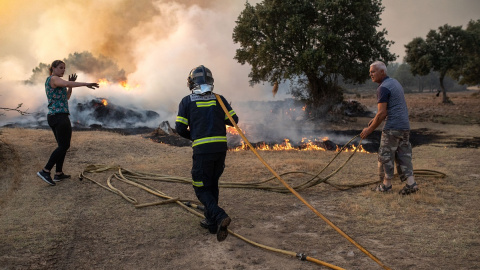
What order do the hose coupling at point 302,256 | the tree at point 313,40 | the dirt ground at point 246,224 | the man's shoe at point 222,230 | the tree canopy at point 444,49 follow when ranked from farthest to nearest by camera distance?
the tree canopy at point 444,49 → the tree at point 313,40 → the man's shoe at point 222,230 → the dirt ground at point 246,224 → the hose coupling at point 302,256

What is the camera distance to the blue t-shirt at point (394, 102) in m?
5.46

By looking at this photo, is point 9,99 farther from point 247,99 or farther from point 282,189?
point 282,189

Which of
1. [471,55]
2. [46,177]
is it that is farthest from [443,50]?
[46,177]

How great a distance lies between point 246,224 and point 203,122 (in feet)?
5.26

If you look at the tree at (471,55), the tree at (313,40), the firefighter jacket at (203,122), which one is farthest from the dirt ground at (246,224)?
the tree at (471,55)

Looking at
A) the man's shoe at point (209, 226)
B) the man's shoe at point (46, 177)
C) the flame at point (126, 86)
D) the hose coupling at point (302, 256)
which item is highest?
the flame at point (126, 86)

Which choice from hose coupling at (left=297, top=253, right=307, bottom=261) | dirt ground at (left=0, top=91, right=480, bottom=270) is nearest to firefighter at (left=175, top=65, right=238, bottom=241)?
dirt ground at (left=0, top=91, right=480, bottom=270)

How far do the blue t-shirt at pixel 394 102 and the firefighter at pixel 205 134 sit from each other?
9.43ft

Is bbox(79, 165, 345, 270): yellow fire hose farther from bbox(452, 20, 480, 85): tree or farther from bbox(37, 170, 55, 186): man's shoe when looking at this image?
bbox(452, 20, 480, 85): tree

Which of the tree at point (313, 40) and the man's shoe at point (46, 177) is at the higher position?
the tree at point (313, 40)

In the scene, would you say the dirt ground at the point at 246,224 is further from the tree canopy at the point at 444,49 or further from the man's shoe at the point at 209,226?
the tree canopy at the point at 444,49

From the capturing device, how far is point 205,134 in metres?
4.13

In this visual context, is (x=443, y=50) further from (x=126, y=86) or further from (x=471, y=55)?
(x=126, y=86)

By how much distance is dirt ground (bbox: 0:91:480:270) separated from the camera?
3.53 m
